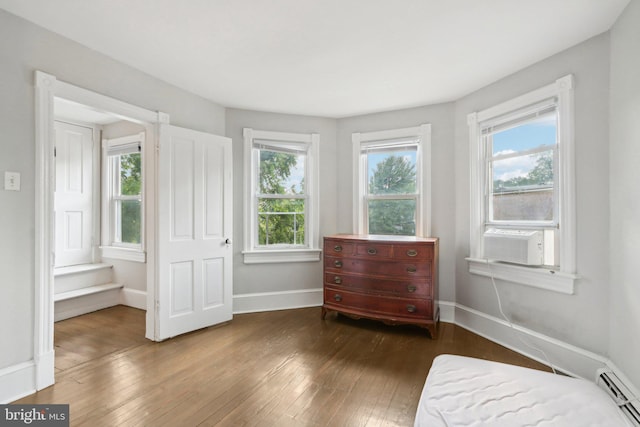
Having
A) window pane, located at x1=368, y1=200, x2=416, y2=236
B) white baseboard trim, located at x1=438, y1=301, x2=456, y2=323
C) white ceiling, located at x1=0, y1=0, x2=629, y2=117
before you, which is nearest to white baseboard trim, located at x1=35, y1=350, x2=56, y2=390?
white ceiling, located at x1=0, y1=0, x2=629, y2=117

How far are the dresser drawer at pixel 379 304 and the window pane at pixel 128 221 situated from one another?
2.70 meters

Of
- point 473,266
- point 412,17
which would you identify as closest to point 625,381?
point 473,266

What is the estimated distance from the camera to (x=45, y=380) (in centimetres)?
216

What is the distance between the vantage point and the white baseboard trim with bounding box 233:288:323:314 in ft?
12.5

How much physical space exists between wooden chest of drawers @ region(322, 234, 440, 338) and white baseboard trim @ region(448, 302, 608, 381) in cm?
A: 38

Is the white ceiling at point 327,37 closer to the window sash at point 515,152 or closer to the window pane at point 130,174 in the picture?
the window sash at point 515,152

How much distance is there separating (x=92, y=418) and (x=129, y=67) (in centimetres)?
272

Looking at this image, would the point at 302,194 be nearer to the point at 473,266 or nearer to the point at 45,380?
the point at 473,266

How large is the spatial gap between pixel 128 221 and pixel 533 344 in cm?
485

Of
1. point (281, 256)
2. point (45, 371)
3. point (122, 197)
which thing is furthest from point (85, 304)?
point (281, 256)

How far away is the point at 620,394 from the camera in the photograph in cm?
191

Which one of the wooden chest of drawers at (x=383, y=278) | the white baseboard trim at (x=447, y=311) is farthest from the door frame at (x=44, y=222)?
the white baseboard trim at (x=447, y=311)

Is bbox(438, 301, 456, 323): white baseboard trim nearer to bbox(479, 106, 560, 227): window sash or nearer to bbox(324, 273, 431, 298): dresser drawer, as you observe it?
bbox(324, 273, 431, 298): dresser drawer

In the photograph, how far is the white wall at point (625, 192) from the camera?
1.84 m
